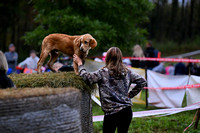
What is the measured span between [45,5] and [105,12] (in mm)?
2431

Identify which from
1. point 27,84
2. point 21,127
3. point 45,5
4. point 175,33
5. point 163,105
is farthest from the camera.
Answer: point 175,33

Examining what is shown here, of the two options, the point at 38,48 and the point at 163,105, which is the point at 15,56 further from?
the point at 163,105

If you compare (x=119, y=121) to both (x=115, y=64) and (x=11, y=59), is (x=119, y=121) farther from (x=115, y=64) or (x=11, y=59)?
(x=11, y=59)

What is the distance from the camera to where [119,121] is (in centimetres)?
396

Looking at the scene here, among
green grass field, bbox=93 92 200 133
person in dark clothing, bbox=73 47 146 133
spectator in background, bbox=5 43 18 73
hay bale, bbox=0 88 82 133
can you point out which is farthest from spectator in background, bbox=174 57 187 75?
hay bale, bbox=0 88 82 133

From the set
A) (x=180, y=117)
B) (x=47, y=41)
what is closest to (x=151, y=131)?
(x=180, y=117)

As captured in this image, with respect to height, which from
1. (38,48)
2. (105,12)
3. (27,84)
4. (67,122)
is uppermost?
(105,12)

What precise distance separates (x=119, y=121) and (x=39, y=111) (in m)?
1.45

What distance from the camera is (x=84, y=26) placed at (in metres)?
9.18

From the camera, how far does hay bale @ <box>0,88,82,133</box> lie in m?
2.84

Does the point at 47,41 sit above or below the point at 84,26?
below

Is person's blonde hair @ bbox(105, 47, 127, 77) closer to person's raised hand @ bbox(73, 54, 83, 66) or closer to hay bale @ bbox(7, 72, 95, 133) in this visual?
person's raised hand @ bbox(73, 54, 83, 66)

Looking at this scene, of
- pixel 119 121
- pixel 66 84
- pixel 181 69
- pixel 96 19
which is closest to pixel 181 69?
pixel 181 69

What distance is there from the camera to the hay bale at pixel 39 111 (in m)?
2.84
